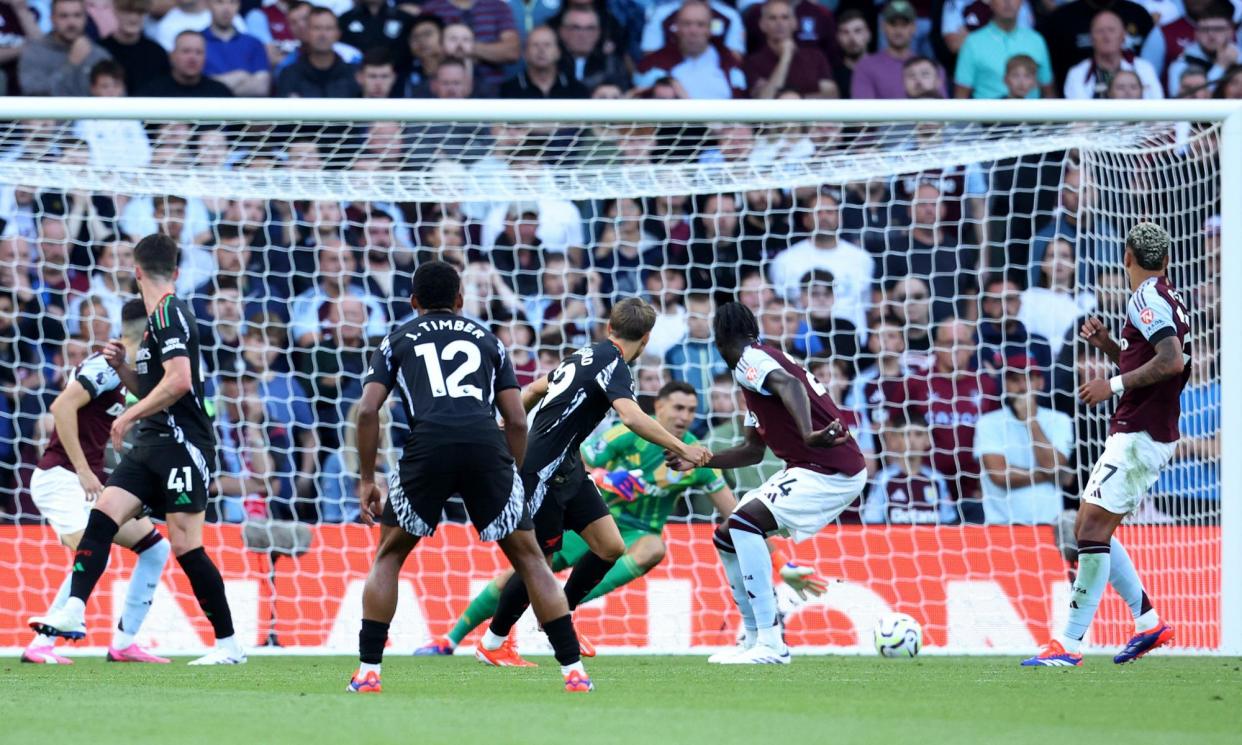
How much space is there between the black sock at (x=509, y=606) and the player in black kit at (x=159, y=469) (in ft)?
4.62

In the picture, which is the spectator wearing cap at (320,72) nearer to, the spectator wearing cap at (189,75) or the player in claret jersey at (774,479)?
the spectator wearing cap at (189,75)

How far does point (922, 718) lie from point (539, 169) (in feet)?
23.3

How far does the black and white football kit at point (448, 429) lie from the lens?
6156 millimetres

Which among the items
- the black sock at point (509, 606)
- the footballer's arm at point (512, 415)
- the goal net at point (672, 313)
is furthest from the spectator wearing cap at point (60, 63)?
the footballer's arm at point (512, 415)

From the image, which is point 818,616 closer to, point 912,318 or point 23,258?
point 912,318

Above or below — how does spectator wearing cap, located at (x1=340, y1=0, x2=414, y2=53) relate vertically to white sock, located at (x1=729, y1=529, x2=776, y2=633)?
above

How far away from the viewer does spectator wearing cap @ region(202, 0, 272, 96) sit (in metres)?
14.1

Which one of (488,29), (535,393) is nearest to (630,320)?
(535,393)

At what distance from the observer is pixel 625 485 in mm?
9812

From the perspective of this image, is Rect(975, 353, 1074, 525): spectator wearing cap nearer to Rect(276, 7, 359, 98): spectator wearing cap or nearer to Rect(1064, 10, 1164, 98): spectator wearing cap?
Rect(1064, 10, 1164, 98): spectator wearing cap

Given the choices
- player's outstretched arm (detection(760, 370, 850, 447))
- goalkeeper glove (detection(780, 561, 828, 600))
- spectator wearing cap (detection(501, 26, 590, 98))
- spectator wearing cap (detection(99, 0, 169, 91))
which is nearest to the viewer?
player's outstretched arm (detection(760, 370, 850, 447))

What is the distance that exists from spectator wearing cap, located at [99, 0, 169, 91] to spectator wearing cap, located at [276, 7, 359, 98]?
1036mm

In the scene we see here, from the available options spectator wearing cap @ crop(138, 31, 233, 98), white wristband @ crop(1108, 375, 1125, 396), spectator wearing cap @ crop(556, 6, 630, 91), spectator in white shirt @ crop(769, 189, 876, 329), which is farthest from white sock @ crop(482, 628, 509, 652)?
spectator wearing cap @ crop(556, 6, 630, 91)

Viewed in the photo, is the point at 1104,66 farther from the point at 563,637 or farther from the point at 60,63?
the point at 563,637
